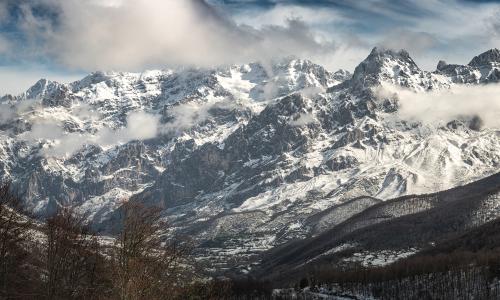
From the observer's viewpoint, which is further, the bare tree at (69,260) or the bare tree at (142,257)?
the bare tree at (69,260)

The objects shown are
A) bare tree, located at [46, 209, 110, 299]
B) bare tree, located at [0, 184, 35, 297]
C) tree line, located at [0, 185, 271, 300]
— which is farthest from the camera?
bare tree, located at [46, 209, 110, 299]

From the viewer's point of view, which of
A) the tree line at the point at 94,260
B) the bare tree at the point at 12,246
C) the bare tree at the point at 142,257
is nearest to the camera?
the bare tree at the point at 142,257

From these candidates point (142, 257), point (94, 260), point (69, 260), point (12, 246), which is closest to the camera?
point (142, 257)

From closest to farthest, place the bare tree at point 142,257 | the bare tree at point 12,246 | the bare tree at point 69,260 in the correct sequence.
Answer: the bare tree at point 142,257, the bare tree at point 12,246, the bare tree at point 69,260

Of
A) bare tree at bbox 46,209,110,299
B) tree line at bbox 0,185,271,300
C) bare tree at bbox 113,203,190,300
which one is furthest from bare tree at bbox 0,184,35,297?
bare tree at bbox 113,203,190,300

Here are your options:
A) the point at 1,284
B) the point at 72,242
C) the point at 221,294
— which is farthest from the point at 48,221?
the point at 221,294

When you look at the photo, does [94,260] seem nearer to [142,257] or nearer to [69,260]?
[69,260]

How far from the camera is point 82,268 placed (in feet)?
210

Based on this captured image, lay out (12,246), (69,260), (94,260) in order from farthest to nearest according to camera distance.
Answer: (94,260) < (69,260) < (12,246)

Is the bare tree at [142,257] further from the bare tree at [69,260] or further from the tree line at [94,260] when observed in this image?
the bare tree at [69,260]

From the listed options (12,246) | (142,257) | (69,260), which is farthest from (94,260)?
(142,257)

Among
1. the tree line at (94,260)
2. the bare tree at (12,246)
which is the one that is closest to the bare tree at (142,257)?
the tree line at (94,260)

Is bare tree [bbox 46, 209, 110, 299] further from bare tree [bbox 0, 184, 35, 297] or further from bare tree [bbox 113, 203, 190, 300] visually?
bare tree [bbox 113, 203, 190, 300]

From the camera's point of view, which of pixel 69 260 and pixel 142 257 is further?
pixel 69 260
